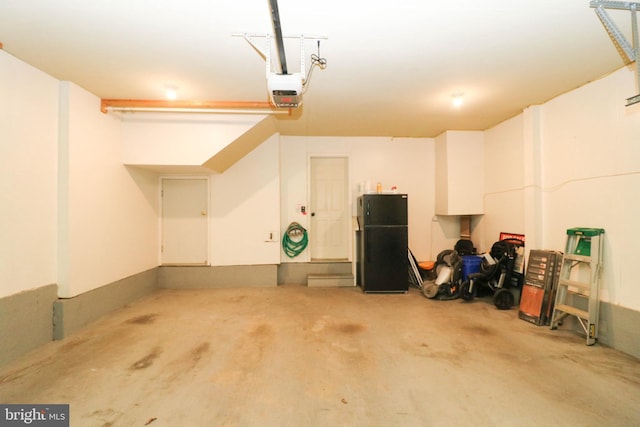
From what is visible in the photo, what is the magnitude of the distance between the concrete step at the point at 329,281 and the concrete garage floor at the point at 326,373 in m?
1.24

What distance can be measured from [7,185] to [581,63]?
5421 millimetres

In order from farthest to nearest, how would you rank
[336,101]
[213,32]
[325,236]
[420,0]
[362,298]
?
1. [325,236]
2. [362,298]
3. [336,101]
4. [213,32]
5. [420,0]

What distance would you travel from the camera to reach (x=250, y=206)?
176 inches

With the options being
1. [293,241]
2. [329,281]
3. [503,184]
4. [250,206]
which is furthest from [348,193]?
[503,184]

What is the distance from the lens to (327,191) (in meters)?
4.91

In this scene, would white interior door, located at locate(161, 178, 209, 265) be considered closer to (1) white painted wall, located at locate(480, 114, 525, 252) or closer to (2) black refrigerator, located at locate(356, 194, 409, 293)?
(2) black refrigerator, located at locate(356, 194, 409, 293)

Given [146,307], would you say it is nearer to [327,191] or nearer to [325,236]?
[325,236]

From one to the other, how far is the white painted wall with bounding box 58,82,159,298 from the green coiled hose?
7.40ft

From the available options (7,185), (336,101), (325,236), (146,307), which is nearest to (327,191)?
(325,236)

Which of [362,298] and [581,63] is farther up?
[581,63]

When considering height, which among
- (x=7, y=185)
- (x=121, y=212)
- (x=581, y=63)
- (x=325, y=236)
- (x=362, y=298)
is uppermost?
(x=581, y=63)

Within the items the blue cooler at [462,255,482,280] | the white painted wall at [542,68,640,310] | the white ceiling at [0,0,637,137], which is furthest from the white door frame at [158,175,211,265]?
the white painted wall at [542,68,640,310]

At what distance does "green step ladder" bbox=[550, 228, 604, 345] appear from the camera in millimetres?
2523

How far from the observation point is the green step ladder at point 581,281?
8.28 ft
